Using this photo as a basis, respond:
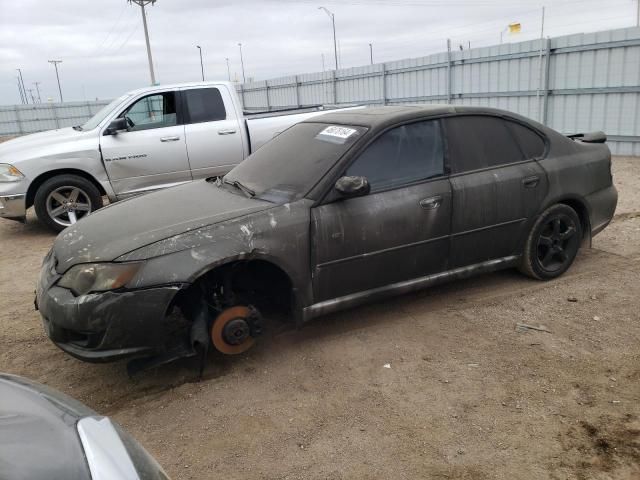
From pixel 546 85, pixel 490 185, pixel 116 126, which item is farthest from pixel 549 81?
pixel 116 126

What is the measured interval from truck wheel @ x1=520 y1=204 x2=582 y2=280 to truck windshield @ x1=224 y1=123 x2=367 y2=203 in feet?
5.90

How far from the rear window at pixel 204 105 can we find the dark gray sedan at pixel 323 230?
342 cm

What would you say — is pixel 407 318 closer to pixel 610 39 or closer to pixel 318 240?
pixel 318 240

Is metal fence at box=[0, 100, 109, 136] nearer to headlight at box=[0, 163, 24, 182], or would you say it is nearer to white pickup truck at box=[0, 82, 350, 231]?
white pickup truck at box=[0, 82, 350, 231]

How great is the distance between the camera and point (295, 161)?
404cm

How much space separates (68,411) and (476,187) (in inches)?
126

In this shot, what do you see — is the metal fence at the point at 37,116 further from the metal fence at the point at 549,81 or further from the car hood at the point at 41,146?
the car hood at the point at 41,146

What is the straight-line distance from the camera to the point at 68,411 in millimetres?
1876

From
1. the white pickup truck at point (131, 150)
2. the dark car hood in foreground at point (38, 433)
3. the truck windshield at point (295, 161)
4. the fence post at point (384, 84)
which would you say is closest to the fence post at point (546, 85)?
the fence post at point (384, 84)

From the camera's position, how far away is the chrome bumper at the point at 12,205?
6871 mm

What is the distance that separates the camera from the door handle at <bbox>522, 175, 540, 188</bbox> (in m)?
4.32

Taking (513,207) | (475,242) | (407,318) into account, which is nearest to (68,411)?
(407,318)

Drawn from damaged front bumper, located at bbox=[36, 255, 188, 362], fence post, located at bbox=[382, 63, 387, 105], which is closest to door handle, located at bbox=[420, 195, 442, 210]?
damaged front bumper, located at bbox=[36, 255, 188, 362]

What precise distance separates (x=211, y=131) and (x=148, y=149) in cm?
90
